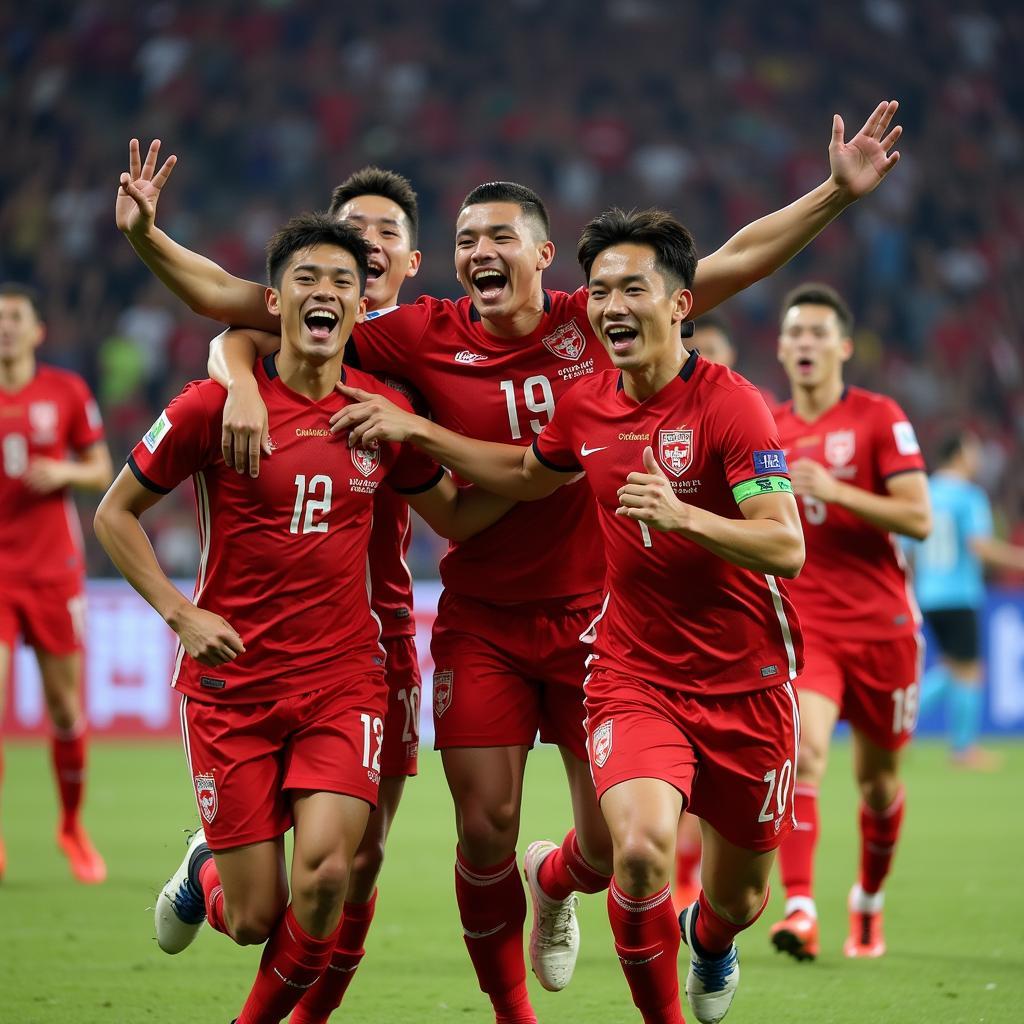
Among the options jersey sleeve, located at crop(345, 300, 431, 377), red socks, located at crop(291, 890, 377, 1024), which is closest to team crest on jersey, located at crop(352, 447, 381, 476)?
jersey sleeve, located at crop(345, 300, 431, 377)

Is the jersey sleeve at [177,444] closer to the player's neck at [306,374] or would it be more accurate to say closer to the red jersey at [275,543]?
the red jersey at [275,543]

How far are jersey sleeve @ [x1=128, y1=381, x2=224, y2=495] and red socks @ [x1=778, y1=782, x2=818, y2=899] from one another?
110 inches

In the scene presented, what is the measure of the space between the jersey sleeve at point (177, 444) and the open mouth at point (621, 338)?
1.14 meters

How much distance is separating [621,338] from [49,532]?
468cm

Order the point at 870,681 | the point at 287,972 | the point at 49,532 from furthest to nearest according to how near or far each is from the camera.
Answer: the point at 49,532
the point at 870,681
the point at 287,972

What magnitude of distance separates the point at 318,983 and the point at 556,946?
0.91 meters

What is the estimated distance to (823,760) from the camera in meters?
6.36

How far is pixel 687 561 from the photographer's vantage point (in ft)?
15.0

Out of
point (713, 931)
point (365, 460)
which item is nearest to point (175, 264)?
point (365, 460)

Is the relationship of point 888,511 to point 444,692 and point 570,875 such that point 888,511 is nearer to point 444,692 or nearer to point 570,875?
point 570,875

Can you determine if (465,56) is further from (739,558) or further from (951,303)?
(739,558)

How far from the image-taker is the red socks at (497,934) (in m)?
4.95

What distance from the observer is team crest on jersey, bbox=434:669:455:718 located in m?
5.10

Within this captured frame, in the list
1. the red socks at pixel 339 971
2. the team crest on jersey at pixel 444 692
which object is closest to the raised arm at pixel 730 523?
the team crest on jersey at pixel 444 692
